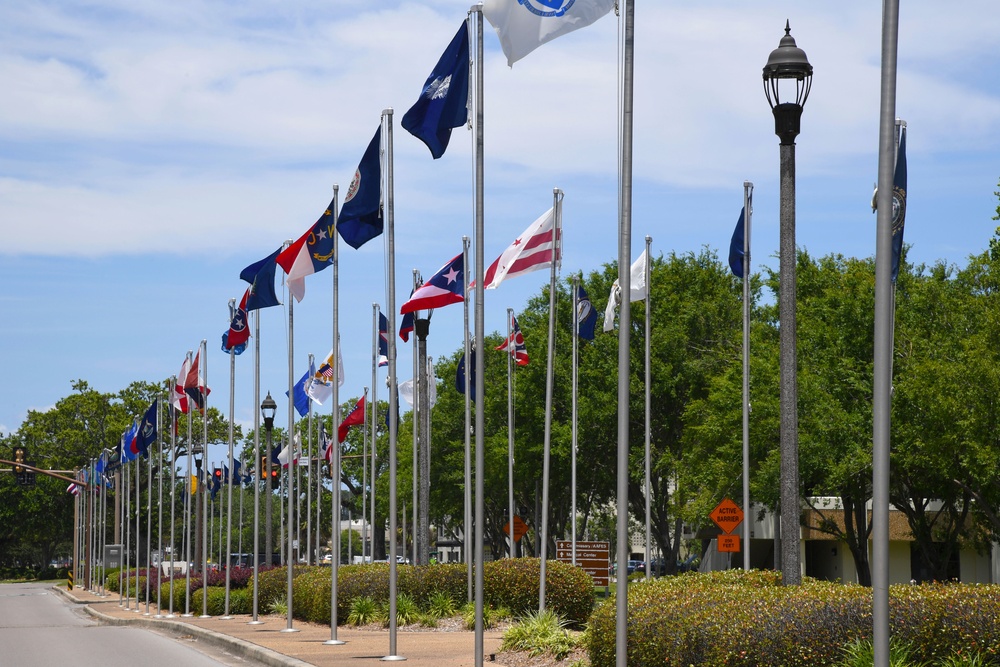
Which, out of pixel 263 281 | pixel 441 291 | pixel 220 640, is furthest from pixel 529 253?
pixel 220 640

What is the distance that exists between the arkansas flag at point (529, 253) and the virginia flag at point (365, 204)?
13.6 feet

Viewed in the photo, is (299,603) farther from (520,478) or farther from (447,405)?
(447,405)

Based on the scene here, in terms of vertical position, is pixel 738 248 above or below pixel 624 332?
above

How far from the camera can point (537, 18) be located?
13156 mm

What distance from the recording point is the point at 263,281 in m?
26.3

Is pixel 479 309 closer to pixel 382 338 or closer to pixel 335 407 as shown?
pixel 335 407

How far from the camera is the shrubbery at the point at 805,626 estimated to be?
12359 millimetres

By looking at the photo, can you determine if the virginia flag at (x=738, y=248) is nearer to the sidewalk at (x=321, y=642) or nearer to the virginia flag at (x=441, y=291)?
the virginia flag at (x=441, y=291)

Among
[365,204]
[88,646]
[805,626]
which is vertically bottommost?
[88,646]

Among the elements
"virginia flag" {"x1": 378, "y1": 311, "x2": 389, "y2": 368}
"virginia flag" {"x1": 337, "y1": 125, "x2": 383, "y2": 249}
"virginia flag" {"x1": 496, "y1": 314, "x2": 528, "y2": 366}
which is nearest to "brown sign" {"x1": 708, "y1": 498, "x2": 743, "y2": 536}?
"virginia flag" {"x1": 496, "y1": 314, "x2": 528, "y2": 366}

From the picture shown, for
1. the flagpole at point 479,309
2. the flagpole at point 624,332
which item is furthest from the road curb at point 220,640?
the flagpole at point 624,332

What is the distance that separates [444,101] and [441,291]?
4769mm

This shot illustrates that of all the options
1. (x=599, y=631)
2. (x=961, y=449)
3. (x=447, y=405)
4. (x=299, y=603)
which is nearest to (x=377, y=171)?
(x=599, y=631)

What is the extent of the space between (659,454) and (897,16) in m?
41.7
